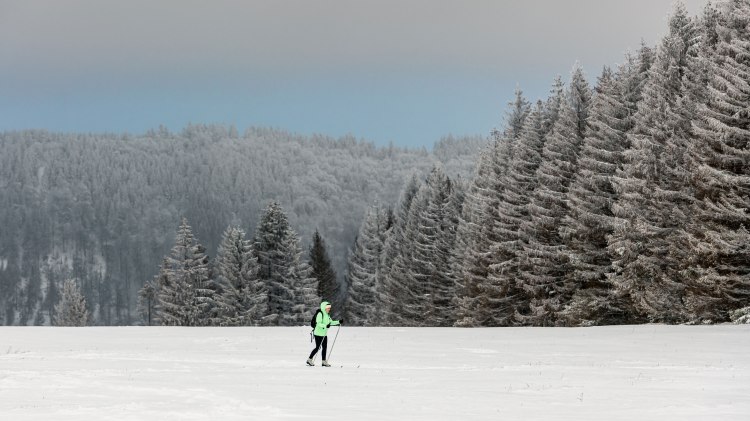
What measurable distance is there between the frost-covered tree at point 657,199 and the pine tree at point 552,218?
5.94 meters

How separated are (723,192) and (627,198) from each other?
232 inches

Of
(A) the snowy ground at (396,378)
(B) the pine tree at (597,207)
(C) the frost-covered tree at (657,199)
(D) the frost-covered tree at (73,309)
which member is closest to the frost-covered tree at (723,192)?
(C) the frost-covered tree at (657,199)

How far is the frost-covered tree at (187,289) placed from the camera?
68312 mm

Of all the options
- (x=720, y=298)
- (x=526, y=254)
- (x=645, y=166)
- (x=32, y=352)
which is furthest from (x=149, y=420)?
(x=526, y=254)

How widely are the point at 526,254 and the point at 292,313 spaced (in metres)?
26.6

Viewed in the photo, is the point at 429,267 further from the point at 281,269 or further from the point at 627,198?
the point at 627,198

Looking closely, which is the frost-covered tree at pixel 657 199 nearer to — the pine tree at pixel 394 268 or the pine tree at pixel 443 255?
the pine tree at pixel 443 255

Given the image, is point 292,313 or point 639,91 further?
point 292,313

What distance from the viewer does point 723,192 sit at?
3116cm

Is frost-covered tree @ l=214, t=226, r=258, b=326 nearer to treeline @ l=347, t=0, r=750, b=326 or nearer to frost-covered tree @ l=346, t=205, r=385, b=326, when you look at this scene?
treeline @ l=347, t=0, r=750, b=326

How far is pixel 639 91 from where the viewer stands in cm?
4150

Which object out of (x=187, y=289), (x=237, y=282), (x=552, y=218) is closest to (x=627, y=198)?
(x=552, y=218)

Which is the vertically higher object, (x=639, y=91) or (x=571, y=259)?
(x=639, y=91)

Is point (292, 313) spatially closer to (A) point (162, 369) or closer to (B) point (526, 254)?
(B) point (526, 254)
